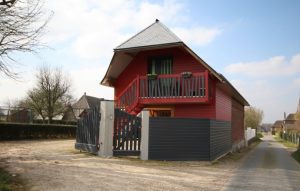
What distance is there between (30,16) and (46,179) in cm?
735

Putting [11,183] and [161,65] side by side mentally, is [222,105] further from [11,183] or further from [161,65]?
[11,183]

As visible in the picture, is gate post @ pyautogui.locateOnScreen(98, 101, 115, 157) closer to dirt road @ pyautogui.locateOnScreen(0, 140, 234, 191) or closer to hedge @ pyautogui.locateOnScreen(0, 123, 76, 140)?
dirt road @ pyautogui.locateOnScreen(0, 140, 234, 191)

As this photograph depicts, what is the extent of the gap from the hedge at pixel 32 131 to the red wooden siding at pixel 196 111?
12.6 m

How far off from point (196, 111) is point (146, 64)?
13.8ft

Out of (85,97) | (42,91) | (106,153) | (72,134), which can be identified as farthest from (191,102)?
(85,97)

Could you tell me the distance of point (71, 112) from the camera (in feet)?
183

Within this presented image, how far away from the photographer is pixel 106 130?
49.2 feet

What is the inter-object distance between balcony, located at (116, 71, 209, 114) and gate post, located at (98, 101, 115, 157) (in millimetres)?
3341

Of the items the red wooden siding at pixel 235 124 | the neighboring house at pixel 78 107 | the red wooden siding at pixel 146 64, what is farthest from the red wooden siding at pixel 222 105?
the neighboring house at pixel 78 107

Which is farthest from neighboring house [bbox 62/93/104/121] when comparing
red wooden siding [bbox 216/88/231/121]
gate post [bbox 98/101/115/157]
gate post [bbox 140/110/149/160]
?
gate post [bbox 140/110/149/160]

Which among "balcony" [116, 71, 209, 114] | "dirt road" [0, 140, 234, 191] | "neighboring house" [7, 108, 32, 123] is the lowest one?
"dirt road" [0, 140, 234, 191]

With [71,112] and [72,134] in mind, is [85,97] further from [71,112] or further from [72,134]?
[72,134]

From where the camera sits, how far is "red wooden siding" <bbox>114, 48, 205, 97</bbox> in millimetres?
18966

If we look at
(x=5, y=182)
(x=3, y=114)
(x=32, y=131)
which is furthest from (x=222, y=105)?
(x=3, y=114)
